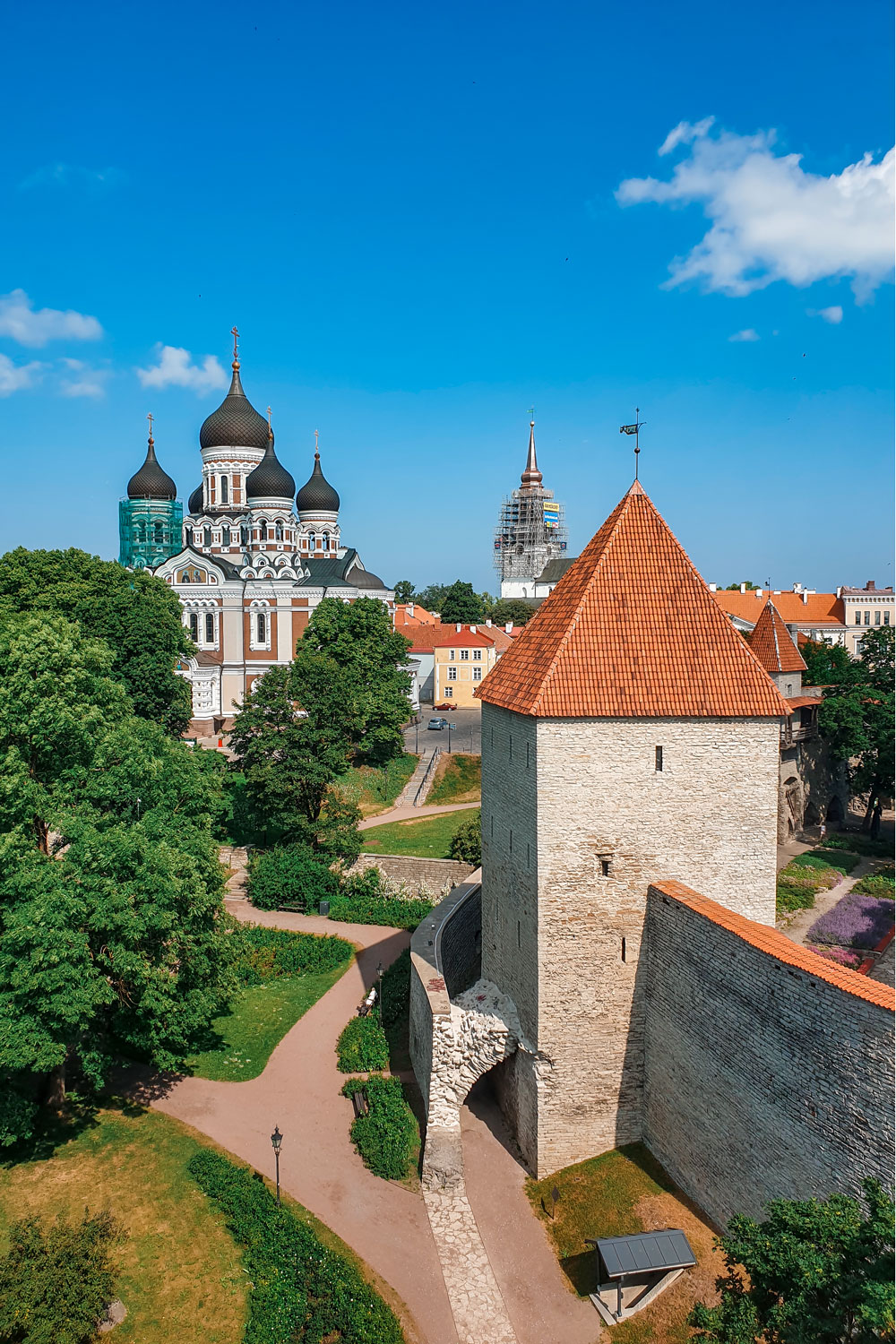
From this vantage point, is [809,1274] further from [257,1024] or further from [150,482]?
[150,482]

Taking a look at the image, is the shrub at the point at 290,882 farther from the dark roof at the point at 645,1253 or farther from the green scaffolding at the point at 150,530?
the green scaffolding at the point at 150,530

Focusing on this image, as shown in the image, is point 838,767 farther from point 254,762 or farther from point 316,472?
point 316,472

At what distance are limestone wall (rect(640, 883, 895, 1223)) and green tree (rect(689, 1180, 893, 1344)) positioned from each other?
1.62 metres

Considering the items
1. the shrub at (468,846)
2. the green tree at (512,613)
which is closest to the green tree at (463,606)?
the green tree at (512,613)

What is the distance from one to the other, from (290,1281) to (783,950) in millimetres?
8988

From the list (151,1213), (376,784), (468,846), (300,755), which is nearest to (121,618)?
(300,755)

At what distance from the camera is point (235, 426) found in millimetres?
59844

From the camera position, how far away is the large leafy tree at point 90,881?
14.5 meters

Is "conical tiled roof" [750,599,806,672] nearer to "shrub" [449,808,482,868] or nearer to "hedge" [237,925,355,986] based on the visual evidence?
"shrub" [449,808,482,868]

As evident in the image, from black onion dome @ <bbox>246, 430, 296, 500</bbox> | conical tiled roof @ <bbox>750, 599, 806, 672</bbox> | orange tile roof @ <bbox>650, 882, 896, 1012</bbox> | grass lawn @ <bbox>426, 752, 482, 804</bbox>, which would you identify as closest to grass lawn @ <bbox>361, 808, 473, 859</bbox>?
grass lawn @ <bbox>426, 752, 482, 804</bbox>

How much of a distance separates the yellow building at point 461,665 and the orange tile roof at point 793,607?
20416 millimetres

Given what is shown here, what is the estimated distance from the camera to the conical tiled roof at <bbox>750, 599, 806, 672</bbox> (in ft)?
124

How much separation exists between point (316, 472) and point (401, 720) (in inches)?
1137

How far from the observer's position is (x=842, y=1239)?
26.6 feet
